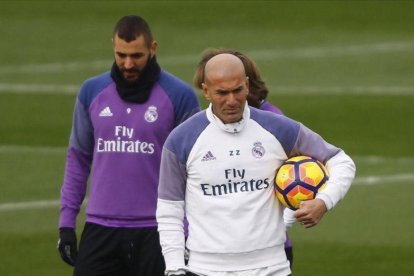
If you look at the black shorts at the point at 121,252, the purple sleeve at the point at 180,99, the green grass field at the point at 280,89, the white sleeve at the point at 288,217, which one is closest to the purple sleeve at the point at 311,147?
the white sleeve at the point at 288,217

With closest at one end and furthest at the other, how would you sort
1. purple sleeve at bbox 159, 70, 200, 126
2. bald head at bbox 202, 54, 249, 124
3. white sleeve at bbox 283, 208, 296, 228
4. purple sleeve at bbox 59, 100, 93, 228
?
bald head at bbox 202, 54, 249, 124 < white sleeve at bbox 283, 208, 296, 228 < purple sleeve at bbox 159, 70, 200, 126 < purple sleeve at bbox 59, 100, 93, 228

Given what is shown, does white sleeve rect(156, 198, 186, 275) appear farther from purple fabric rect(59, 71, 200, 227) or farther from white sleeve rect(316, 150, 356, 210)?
purple fabric rect(59, 71, 200, 227)

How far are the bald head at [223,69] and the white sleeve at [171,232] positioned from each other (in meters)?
0.77

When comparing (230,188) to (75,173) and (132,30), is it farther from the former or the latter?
(75,173)

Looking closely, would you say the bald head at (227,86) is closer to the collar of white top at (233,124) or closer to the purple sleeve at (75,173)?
the collar of white top at (233,124)

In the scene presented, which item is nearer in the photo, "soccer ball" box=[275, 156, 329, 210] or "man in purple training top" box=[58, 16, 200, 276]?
"soccer ball" box=[275, 156, 329, 210]

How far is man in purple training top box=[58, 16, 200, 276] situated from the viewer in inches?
374

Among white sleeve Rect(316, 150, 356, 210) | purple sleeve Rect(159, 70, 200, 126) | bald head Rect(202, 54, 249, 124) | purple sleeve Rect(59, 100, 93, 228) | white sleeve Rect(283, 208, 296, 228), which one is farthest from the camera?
purple sleeve Rect(59, 100, 93, 228)

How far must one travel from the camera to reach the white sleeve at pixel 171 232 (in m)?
8.12

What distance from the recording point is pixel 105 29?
24703 millimetres

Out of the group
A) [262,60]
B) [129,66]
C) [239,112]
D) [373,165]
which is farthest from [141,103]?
[262,60]

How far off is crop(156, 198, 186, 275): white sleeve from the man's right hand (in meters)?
1.79

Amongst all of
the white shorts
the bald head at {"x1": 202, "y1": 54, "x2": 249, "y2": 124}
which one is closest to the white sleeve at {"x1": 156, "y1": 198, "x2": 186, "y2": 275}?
the white shorts

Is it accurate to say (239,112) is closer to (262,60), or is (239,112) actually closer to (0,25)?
(262,60)
